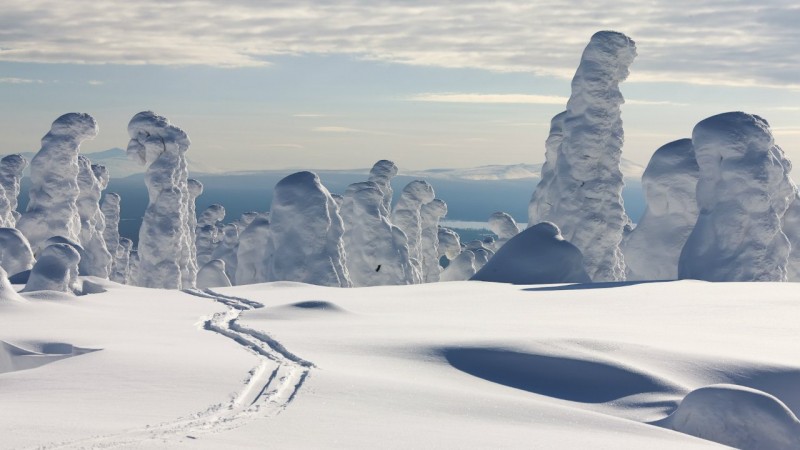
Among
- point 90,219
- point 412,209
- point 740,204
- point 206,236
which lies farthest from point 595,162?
point 206,236

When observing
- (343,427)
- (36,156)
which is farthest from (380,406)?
(36,156)

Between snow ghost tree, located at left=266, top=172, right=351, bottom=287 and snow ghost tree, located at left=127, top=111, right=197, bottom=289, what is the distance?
11925 millimetres

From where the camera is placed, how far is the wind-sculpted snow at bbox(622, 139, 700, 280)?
3030cm

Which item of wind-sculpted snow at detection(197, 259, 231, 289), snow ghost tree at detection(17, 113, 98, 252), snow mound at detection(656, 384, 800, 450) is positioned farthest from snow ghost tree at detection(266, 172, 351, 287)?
snow mound at detection(656, 384, 800, 450)

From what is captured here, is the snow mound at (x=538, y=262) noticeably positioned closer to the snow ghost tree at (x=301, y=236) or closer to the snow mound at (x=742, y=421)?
the snow ghost tree at (x=301, y=236)

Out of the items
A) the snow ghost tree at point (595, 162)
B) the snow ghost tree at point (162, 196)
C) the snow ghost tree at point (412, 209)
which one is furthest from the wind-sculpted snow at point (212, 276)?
the snow ghost tree at point (595, 162)

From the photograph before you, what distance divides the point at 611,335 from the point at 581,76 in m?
23.5

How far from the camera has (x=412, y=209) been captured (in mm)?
59000

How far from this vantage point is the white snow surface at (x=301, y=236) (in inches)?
1342

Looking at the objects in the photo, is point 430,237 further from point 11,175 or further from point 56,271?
point 56,271

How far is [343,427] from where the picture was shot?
30.0 ft

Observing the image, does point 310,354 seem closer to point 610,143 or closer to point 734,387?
point 734,387

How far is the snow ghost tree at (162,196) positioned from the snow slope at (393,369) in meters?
23.4

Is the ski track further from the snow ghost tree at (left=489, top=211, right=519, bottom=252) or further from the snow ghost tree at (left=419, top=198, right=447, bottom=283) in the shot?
the snow ghost tree at (left=419, top=198, right=447, bottom=283)
